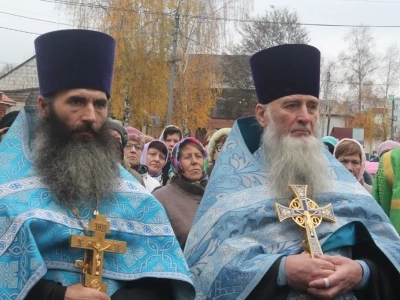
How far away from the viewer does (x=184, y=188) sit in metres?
5.49

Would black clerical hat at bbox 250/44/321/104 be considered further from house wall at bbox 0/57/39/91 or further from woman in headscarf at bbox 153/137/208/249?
house wall at bbox 0/57/39/91

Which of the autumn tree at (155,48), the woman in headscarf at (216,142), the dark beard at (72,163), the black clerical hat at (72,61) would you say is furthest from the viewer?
the autumn tree at (155,48)

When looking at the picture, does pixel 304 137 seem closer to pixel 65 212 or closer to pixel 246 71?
pixel 65 212

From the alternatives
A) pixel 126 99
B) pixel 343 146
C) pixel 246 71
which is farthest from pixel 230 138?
pixel 246 71

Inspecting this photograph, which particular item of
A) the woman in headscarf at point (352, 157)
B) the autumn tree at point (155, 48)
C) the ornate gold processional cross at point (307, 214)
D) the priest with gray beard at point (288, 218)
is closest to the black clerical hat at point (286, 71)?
the priest with gray beard at point (288, 218)

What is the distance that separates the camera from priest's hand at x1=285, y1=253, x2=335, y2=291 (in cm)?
330

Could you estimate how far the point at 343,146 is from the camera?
5.88 metres

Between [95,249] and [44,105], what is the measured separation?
32.7 inches

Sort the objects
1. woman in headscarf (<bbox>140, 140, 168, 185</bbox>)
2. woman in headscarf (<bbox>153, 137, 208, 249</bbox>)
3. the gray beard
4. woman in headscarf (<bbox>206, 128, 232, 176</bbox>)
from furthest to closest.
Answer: woman in headscarf (<bbox>140, 140, 168, 185</bbox>)
woman in headscarf (<bbox>206, 128, 232, 176</bbox>)
woman in headscarf (<bbox>153, 137, 208, 249</bbox>)
the gray beard

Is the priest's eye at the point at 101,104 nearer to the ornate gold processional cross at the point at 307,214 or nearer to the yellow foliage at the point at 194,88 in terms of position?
the ornate gold processional cross at the point at 307,214

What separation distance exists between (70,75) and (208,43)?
28.3 meters

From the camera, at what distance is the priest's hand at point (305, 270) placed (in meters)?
3.30

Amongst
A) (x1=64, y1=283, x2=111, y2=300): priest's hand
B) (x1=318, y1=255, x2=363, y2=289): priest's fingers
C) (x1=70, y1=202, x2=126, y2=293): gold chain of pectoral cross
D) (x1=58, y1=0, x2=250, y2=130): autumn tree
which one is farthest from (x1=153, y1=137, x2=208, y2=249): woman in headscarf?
(x1=58, y1=0, x2=250, y2=130): autumn tree

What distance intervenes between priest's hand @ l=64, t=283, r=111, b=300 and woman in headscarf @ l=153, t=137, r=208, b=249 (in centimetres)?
207
